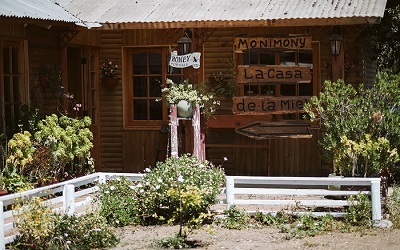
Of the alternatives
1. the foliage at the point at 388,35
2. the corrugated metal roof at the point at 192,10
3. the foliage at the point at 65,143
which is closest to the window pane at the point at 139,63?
the corrugated metal roof at the point at 192,10

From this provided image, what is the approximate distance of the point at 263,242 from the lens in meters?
9.55

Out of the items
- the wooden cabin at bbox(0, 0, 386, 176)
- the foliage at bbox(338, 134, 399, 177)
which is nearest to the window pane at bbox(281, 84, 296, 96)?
the wooden cabin at bbox(0, 0, 386, 176)

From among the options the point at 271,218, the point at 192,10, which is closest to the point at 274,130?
the point at 192,10

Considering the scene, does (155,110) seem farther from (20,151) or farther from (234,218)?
(234,218)

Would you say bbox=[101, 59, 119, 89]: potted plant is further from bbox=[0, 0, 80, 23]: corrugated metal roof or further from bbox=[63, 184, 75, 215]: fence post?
bbox=[63, 184, 75, 215]: fence post

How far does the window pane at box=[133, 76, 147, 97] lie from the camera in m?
16.0

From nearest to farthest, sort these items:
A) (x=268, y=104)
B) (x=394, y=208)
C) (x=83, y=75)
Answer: (x=394, y=208)
(x=268, y=104)
(x=83, y=75)

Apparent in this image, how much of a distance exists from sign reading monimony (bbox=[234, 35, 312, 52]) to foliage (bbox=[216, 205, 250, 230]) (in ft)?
12.8

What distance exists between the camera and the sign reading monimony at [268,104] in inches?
538

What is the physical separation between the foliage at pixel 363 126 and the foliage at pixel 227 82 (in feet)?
11.1

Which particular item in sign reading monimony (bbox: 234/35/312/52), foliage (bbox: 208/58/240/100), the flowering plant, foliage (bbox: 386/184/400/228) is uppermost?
sign reading monimony (bbox: 234/35/312/52)

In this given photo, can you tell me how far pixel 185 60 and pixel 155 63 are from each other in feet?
9.87

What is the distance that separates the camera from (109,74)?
1580 cm

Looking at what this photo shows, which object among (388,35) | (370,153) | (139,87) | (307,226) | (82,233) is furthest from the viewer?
(388,35)
